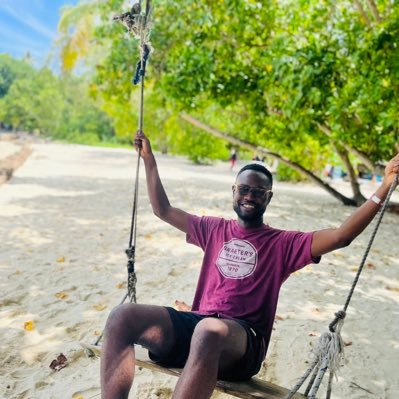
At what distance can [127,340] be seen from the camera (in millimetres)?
1897

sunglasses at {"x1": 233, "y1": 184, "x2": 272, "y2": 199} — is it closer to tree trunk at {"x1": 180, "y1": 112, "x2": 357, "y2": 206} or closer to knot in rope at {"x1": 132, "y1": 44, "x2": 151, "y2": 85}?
knot in rope at {"x1": 132, "y1": 44, "x2": 151, "y2": 85}

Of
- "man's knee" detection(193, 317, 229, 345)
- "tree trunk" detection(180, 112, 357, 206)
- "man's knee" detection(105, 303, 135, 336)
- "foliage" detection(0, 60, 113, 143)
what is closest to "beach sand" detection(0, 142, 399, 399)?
"man's knee" detection(105, 303, 135, 336)

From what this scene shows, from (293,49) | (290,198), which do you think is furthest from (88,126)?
(293,49)

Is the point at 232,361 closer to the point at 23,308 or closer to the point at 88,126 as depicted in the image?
the point at 23,308

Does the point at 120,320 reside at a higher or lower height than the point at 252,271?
lower

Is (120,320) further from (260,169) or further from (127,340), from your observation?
(260,169)

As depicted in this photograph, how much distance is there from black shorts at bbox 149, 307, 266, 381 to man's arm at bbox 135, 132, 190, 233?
1.82ft

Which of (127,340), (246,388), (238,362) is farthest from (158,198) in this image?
(246,388)

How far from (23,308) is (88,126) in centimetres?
4346

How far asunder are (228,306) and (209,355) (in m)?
0.34

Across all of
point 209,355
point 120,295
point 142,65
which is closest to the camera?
point 209,355

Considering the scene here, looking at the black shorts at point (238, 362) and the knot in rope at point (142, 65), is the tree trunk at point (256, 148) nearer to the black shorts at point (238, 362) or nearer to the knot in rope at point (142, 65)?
the knot in rope at point (142, 65)

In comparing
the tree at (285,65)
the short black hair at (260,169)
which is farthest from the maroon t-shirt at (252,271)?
the tree at (285,65)

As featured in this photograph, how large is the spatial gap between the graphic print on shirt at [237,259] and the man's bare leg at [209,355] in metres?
0.26
